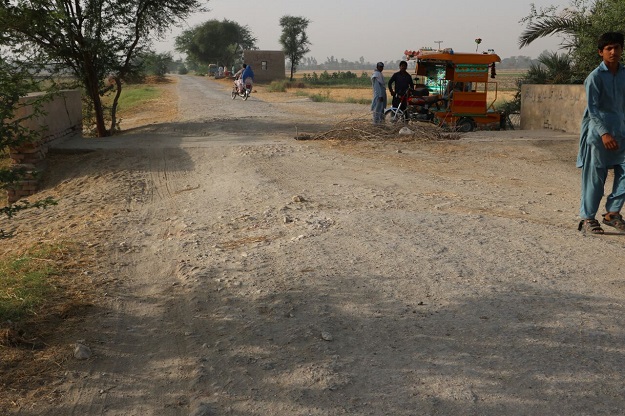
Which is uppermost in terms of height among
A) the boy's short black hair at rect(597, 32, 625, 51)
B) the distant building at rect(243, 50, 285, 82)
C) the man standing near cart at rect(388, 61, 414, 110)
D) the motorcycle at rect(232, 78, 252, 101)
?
the distant building at rect(243, 50, 285, 82)

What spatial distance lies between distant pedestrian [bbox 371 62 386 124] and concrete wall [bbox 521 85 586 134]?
13.9ft

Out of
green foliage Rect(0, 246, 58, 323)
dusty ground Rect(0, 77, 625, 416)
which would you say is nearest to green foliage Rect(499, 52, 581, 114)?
dusty ground Rect(0, 77, 625, 416)

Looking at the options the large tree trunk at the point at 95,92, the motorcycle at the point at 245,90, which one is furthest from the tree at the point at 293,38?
the large tree trunk at the point at 95,92

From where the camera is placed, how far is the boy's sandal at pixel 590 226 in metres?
5.55

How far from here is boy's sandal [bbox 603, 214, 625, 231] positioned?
219 inches

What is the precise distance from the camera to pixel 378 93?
14414 mm

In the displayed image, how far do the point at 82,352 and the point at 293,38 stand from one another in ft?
219

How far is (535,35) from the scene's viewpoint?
17.1 metres

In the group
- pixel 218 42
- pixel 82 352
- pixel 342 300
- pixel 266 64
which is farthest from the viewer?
pixel 218 42

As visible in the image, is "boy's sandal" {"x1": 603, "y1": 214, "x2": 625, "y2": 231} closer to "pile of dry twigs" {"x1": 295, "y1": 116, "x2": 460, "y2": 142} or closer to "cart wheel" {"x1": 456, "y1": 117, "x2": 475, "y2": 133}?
"pile of dry twigs" {"x1": 295, "y1": 116, "x2": 460, "y2": 142}

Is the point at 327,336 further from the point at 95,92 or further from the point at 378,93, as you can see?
the point at 95,92

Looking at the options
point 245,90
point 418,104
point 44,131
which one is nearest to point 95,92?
point 44,131

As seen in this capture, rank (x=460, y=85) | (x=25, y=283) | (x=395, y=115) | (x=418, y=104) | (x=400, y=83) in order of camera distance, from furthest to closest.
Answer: (x=460, y=85), (x=418, y=104), (x=400, y=83), (x=395, y=115), (x=25, y=283)

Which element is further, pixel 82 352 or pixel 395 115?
pixel 395 115
